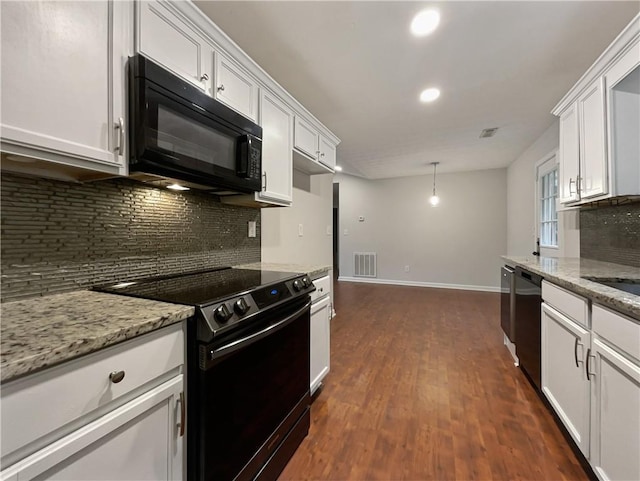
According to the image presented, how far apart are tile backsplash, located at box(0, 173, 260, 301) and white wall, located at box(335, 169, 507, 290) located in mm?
4866

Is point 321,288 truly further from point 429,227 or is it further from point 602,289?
point 429,227

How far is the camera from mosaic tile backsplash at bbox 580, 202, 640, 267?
1942 mm

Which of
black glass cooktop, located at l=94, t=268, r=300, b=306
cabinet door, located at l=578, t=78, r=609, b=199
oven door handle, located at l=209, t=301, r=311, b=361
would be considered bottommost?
oven door handle, located at l=209, t=301, r=311, b=361

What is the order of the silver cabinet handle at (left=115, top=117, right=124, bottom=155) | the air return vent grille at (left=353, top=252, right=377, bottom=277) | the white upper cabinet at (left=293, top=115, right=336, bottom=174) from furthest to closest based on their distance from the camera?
1. the air return vent grille at (left=353, top=252, right=377, bottom=277)
2. the white upper cabinet at (left=293, top=115, right=336, bottom=174)
3. the silver cabinet handle at (left=115, top=117, right=124, bottom=155)

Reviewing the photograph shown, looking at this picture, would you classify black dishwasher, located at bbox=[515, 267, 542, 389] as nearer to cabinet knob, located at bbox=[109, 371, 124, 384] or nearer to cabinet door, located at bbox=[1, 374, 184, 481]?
cabinet door, located at bbox=[1, 374, 184, 481]

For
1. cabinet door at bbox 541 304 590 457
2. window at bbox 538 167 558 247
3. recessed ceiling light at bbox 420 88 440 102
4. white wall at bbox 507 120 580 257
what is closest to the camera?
cabinet door at bbox 541 304 590 457

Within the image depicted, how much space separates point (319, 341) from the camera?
6.27 ft

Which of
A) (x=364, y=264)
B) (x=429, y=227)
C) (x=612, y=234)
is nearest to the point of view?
(x=612, y=234)

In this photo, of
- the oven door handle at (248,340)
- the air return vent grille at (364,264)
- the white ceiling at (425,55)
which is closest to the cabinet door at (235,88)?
the white ceiling at (425,55)

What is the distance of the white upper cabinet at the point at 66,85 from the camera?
0.79m

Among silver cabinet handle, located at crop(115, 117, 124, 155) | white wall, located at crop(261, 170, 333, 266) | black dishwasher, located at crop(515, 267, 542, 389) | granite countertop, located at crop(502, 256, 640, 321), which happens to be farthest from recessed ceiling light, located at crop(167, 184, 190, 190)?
black dishwasher, located at crop(515, 267, 542, 389)

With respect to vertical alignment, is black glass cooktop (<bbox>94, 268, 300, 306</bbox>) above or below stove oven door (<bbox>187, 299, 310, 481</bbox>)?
above

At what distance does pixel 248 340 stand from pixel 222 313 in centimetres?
18

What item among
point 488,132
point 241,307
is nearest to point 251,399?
point 241,307
